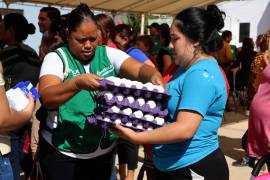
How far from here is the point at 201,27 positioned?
2242mm

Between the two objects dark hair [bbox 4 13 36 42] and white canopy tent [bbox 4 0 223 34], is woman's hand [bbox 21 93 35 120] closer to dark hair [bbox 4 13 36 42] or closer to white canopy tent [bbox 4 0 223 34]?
dark hair [bbox 4 13 36 42]

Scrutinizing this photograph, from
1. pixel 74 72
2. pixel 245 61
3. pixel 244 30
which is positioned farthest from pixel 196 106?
pixel 244 30

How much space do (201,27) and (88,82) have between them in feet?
2.00

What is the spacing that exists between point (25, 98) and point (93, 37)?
585 millimetres

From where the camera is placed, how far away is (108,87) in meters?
2.13

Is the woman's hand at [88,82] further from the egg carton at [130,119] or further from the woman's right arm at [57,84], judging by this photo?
the egg carton at [130,119]

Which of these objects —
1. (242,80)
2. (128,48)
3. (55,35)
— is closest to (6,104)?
(55,35)

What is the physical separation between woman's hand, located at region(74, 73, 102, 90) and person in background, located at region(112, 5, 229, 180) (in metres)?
0.22

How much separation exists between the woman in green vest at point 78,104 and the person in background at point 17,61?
0.52 meters

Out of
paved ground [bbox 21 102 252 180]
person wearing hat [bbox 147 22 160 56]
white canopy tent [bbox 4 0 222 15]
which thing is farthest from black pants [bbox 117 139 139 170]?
white canopy tent [bbox 4 0 222 15]

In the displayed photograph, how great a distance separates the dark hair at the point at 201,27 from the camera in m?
A: 2.24

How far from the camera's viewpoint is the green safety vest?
255cm

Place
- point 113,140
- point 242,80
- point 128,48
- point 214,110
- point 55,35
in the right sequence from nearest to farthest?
point 214,110 < point 113,140 < point 55,35 < point 128,48 < point 242,80

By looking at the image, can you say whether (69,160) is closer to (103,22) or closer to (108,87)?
(108,87)
